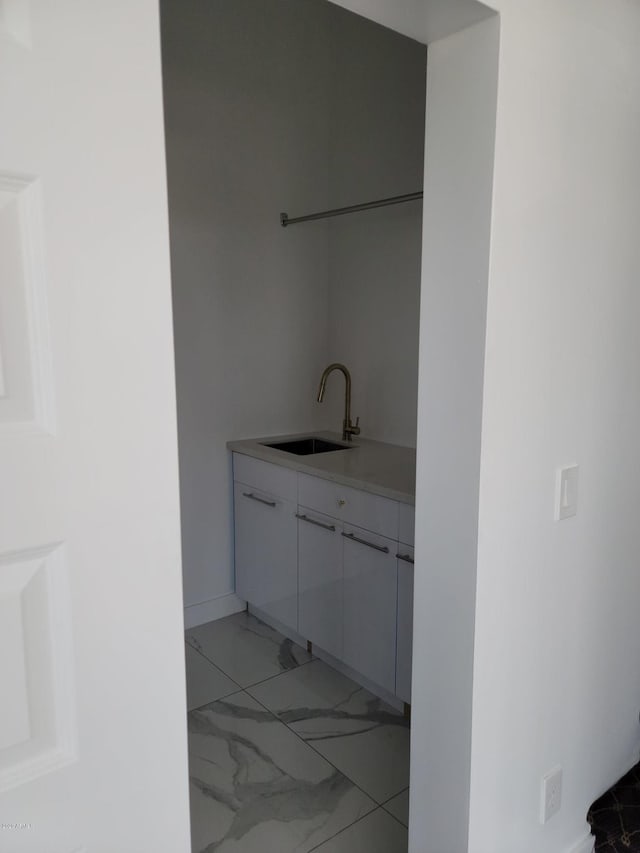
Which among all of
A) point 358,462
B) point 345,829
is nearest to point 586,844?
point 345,829

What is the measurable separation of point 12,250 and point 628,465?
1.46 m

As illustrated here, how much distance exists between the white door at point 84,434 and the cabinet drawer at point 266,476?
1807mm

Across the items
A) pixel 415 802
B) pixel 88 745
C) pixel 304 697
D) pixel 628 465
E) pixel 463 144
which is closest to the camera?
pixel 88 745

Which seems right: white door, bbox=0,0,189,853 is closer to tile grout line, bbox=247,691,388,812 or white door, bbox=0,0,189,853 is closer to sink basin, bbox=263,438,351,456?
tile grout line, bbox=247,691,388,812

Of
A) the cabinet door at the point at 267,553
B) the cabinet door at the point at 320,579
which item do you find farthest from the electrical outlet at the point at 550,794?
the cabinet door at the point at 267,553

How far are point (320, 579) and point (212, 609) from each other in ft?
2.43

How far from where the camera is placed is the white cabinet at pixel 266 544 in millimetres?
2609

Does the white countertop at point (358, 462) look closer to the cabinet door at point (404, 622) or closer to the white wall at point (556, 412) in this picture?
the cabinet door at point (404, 622)

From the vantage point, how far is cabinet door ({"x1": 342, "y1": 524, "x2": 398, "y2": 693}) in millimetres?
2152

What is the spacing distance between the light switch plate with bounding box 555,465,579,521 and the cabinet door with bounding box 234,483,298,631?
1343 mm

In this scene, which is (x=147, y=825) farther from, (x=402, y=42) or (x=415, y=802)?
(x=402, y=42)

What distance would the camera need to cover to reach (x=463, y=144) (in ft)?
3.66

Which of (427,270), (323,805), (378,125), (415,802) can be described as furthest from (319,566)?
(378,125)

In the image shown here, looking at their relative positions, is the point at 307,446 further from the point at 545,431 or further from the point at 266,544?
the point at 545,431
